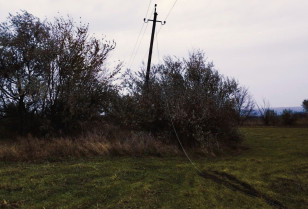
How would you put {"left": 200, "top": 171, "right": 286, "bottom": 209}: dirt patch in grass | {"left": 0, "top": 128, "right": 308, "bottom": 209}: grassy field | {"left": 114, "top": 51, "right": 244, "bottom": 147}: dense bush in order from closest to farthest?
{"left": 0, "top": 128, "right": 308, "bottom": 209}: grassy field, {"left": 200, "top": 171, "right": 286, "bottom": 209}: dirt patch in grass, {"left": 114, "top": 51, "right": 244, "bottom": 147}: dense bush

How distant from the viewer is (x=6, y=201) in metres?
4.18

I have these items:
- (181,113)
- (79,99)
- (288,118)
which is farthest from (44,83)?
(288,118)

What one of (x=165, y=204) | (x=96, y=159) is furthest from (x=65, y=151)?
(x=165, y=204)

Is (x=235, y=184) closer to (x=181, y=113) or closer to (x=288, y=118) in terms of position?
(x=181, y=113)

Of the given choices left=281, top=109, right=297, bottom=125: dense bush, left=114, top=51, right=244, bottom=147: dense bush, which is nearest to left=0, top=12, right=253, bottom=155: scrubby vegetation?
left=114, top=51, right=244, bottom=147: dense bush

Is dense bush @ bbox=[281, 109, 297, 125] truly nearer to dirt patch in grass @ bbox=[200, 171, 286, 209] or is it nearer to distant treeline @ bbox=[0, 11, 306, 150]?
distant treeline @ bbox=[0, 11, 306, 150]

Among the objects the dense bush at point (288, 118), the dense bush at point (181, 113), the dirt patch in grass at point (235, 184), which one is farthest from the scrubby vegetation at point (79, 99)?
the dense bush at point (288, 118)

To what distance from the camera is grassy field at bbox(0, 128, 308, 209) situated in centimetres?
432

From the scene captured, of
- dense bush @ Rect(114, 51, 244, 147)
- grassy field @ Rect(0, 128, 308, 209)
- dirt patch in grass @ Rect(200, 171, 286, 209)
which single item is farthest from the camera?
dense bush @ Rect(114, 51, 244, 147)

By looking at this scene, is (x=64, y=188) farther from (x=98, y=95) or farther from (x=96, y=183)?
(x=98, y=95)

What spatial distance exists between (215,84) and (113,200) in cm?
1493

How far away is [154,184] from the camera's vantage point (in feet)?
17.5

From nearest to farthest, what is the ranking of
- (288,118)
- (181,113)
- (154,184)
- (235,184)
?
(154,184), (235,184), (181,113), (288,118)

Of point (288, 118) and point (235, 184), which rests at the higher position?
point (288, 118)
